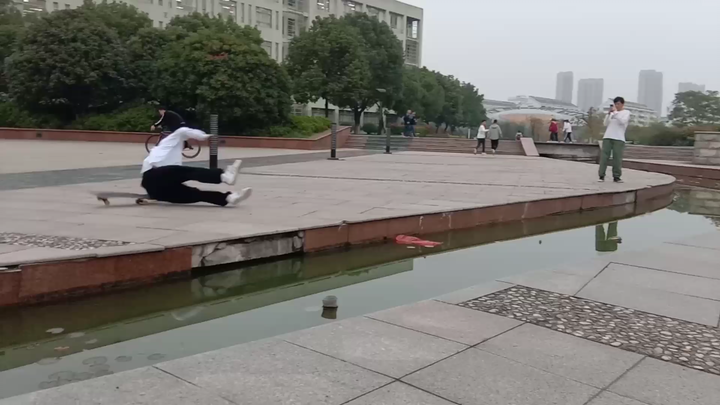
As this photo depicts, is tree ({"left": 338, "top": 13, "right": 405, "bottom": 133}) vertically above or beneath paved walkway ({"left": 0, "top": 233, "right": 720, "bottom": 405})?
above

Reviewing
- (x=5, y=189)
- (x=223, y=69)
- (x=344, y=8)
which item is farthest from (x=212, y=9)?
(x=5, y=189)

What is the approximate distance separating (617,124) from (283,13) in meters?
47.4

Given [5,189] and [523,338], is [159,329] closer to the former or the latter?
[523,338]

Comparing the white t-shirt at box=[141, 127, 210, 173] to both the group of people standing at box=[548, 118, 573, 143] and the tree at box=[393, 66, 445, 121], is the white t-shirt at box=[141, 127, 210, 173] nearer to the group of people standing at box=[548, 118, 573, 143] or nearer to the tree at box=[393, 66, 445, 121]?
the group of people standing at box=[548, 118, 573, 143]

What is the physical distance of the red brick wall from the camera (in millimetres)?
25125

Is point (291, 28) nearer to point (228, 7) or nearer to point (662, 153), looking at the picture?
point (228, 7)

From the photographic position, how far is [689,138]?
27.7 meters

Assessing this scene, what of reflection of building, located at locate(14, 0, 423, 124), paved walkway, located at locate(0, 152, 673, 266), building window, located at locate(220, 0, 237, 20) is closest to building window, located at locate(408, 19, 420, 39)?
reflection of building, located at locate(14, 0, 423, 124)

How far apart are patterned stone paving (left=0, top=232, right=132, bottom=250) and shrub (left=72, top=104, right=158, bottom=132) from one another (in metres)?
22.9

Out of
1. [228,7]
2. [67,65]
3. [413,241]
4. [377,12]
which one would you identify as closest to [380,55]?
[228,7]

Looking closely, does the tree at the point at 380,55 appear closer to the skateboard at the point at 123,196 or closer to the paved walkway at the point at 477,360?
the skateboard at the point at 123,196

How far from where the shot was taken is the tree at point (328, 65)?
118ft

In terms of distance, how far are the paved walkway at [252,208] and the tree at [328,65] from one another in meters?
23.8

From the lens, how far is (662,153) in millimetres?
24734
